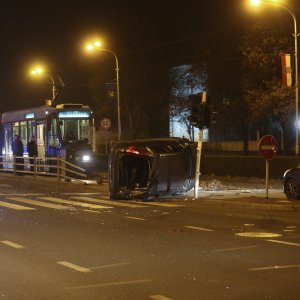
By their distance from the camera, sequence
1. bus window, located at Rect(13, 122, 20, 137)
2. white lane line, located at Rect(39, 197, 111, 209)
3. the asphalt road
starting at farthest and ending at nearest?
bus window, located at Rect(13, 122, 20, 137)
white lane line, located at Rect(39, 197, 111, 209)
the asphalt road

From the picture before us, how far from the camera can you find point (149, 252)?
10.0m

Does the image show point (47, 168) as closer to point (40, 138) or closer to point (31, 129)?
point (40, 138)

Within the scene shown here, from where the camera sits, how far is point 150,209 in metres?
17.2

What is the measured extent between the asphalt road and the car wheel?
5.06ft

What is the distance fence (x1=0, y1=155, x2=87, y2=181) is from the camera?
87.3ft

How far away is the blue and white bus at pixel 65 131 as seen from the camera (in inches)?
1158

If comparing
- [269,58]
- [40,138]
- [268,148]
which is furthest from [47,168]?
[269,58]

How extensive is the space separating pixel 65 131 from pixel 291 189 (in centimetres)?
1483

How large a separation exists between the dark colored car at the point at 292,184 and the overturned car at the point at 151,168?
3204 mm

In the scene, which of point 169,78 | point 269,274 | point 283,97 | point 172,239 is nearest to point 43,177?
point 283,97

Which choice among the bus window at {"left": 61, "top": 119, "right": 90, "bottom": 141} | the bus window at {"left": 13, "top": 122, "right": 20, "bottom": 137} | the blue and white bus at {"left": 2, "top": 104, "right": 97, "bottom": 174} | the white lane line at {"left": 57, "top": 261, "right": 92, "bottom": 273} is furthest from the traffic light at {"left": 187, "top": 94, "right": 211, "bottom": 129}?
the bus window at {"left": 13, "top": 122, "right": 20, "bottom": 137}

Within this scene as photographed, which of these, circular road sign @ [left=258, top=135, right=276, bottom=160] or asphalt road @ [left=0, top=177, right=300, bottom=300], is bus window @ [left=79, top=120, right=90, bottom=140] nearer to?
asphalt road @ [left=0, top=177, right=300, bottom=300]

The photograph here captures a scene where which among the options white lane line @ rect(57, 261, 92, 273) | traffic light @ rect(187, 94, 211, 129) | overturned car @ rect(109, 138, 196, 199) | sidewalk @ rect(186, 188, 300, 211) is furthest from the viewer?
overturned car @ rect(109, 138, 196, 199)

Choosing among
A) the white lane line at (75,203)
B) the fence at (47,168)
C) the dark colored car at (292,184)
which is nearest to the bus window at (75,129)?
the fence at (47,168)
